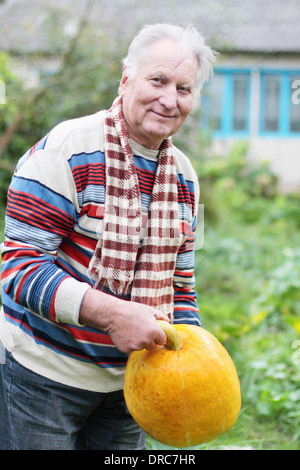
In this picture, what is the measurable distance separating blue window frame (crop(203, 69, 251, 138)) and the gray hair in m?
12.5

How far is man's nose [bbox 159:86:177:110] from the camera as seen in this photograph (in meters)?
1.79

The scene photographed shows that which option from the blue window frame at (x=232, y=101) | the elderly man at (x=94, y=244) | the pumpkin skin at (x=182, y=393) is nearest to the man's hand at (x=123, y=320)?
the elderly man at (x=94, y=244)

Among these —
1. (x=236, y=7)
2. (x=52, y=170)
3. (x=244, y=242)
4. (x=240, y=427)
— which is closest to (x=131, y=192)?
(x=52, y=170)

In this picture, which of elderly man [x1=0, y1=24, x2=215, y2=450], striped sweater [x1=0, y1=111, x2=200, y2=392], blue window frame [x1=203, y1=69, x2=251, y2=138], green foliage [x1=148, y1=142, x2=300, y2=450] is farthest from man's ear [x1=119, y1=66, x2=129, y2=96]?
blue window frame [x1=203, y1=69, x2=251, y2=138]

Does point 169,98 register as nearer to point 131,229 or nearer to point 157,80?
point 157,80

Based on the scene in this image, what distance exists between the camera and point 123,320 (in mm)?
1609

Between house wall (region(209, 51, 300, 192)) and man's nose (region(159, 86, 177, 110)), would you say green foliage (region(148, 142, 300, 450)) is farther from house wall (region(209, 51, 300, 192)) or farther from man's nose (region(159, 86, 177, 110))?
house wall (region(209, 51, 300, 192))

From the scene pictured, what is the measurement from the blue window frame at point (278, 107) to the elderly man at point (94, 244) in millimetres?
12962

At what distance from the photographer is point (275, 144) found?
46.4 feet

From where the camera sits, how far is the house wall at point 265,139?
1388 cm

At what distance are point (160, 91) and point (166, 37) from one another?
0.18m

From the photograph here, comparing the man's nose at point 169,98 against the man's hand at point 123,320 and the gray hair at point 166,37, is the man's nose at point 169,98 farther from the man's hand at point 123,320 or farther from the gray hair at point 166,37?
the man's hand at point 123,320

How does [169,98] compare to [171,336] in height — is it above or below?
above

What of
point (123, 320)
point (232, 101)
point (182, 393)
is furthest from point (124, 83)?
point (232, 101)
